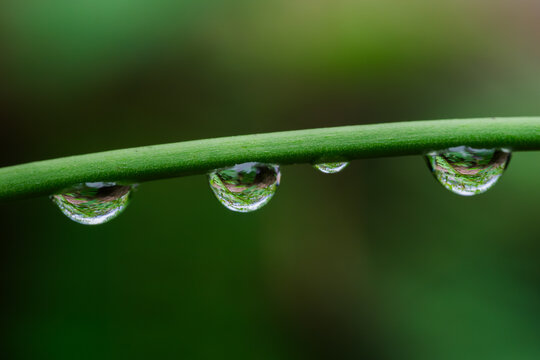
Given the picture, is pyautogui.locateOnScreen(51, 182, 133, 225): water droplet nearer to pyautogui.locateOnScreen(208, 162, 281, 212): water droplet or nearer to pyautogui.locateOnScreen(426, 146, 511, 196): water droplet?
pyautogui.locateOnScreen(208, 162, 281, 212): water droplet

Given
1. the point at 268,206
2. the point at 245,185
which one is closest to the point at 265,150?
the point at 245,185

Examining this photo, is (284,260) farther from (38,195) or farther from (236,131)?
(38,195)

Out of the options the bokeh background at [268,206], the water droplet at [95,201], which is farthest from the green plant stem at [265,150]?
the bokeh background at [268,206]

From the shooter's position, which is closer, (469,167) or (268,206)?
(469,167)

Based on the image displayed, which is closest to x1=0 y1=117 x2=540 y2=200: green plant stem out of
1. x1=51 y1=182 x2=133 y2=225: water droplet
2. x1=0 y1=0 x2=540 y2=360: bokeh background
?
x1=51 y1=182 x2=133 y2=225: water droplet

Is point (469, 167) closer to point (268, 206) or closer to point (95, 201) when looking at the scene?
point (95, 201)

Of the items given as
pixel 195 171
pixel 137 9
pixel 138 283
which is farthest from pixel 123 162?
pixel 137 9
